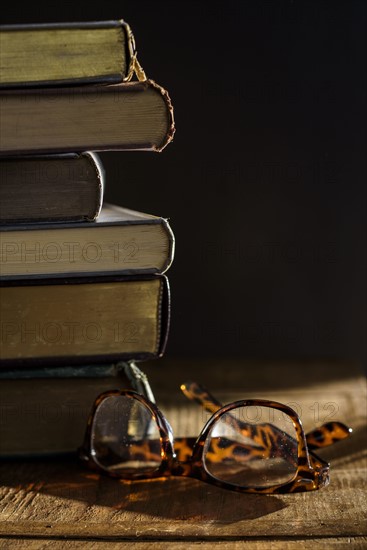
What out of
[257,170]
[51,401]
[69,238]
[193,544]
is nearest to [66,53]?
[69,238]

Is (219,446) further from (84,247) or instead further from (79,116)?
(79,116)

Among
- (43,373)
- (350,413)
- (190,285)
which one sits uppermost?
(43,373)

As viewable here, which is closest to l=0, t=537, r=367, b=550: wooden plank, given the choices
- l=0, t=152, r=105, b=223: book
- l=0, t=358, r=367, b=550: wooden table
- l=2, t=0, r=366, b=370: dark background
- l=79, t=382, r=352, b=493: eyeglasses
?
l=0, t=358, r=367, b=550: wooden table

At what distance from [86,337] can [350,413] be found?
0.41 metres

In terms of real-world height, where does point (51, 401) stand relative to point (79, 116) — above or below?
below

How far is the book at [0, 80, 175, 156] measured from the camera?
82 centimetres

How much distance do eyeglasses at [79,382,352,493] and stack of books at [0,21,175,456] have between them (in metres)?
0.05

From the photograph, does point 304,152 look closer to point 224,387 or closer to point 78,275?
point 224,387

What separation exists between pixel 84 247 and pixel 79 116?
13 centimetres

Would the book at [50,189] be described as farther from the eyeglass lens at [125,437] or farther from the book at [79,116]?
the eyeglass lens at [125,437]

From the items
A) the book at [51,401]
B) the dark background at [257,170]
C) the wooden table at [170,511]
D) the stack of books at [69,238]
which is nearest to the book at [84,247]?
the stack of books at [69,238]

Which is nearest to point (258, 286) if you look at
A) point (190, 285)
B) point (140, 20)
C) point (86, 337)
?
point (190, 285)

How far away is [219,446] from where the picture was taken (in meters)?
0.85

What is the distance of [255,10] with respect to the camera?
162 cm
